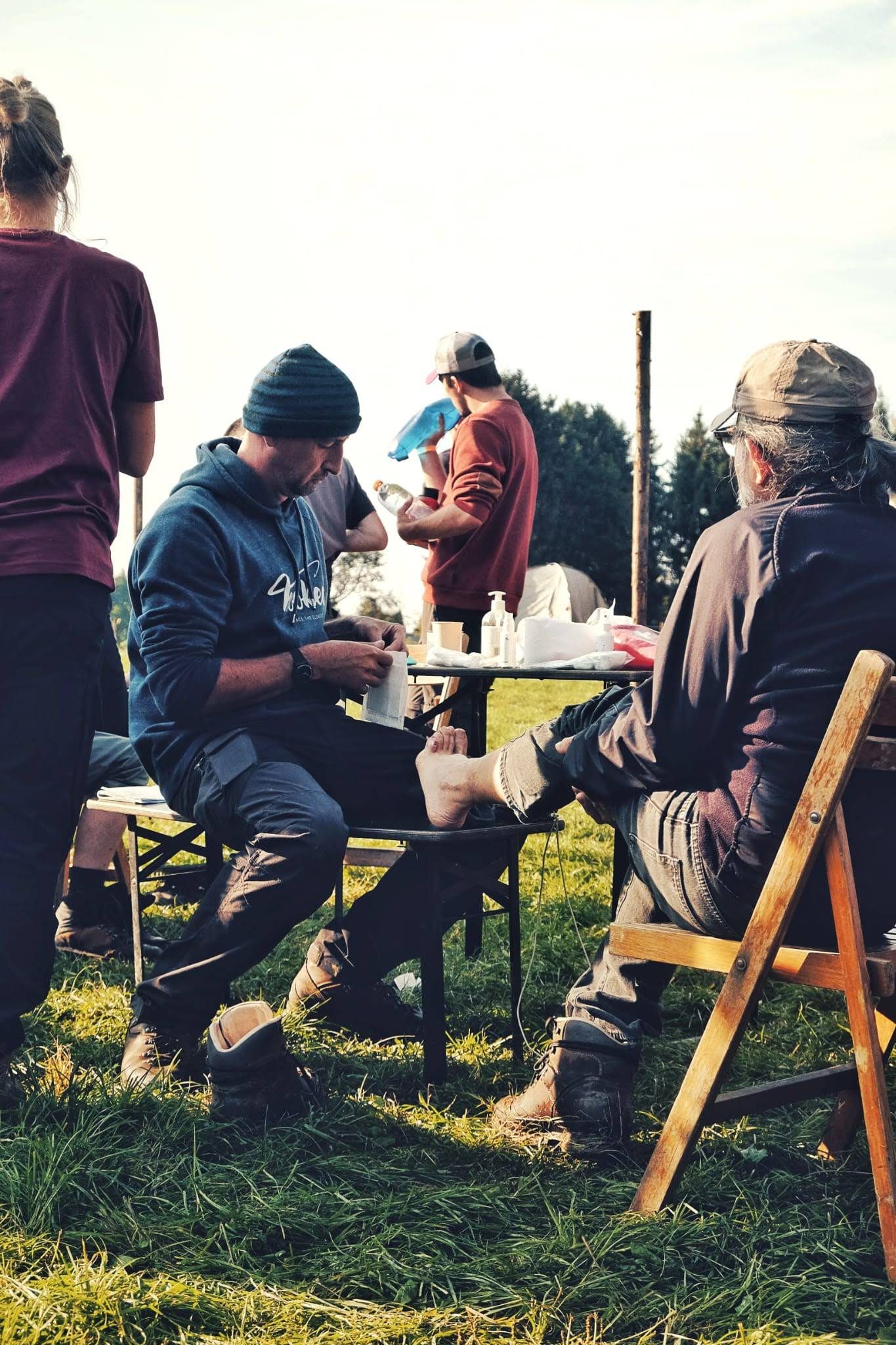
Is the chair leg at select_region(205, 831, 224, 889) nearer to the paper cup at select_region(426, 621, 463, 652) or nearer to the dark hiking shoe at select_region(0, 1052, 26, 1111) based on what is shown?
the dark hiking shoe at select_region(0, 1052, 26, 1111)

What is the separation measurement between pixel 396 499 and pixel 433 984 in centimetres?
233

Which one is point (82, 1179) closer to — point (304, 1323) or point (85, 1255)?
point (85, 1255)

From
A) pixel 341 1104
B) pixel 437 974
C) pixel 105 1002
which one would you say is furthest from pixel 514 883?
pixel 105 1002

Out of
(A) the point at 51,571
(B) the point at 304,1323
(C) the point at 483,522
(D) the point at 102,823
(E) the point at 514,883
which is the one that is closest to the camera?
(B) the point at 304,1323

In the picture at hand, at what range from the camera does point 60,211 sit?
306 cm

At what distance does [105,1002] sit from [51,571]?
1520 millimetres

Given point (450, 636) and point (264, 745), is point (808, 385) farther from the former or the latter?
point (450, 636)

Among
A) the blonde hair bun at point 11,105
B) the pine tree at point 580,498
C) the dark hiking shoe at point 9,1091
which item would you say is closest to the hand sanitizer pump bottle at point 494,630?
the dark hiking shoe at point 9,1091

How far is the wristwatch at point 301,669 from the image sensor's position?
3.34m

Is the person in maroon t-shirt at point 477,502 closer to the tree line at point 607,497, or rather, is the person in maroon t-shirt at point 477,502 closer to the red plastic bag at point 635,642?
the red plastic bag at point 635,642

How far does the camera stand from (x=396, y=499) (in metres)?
5.05

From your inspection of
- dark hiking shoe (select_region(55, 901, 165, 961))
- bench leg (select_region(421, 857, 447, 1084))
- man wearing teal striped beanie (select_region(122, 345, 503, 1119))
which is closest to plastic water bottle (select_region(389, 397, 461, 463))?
man wearing teal striped beanie (select_region(122, 345, 503, 1119))

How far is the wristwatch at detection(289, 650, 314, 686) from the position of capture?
3336mm

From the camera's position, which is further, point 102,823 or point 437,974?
point 102,823
